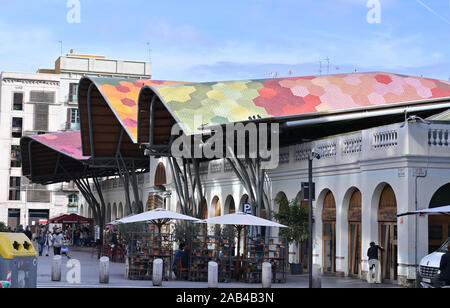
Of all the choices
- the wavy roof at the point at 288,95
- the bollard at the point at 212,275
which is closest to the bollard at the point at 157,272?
the bollard at the point at 212,275

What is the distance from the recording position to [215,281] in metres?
27.5

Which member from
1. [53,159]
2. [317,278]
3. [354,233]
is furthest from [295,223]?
[53,159]

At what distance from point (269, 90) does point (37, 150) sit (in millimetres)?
35979

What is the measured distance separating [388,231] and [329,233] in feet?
16.5

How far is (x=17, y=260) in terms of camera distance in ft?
68.0

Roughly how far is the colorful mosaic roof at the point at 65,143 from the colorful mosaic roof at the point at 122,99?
34.7ft

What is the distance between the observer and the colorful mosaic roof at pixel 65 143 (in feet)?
217

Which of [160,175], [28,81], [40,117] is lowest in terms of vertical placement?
[160,175]

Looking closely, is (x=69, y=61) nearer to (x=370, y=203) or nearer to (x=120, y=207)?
(x=120, y=207)

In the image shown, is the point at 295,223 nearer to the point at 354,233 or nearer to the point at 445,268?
the point at 354,233

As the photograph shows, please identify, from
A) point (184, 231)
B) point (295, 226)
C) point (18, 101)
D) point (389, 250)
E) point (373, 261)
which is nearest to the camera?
point (373, 261)

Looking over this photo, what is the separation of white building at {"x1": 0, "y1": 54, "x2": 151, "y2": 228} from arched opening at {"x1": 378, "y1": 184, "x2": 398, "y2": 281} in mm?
73474

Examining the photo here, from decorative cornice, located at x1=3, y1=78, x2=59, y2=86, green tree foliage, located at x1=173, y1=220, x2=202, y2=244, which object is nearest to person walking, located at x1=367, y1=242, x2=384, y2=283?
green tree foliage, located at x1=173, y1=220, x2=202, y2=244

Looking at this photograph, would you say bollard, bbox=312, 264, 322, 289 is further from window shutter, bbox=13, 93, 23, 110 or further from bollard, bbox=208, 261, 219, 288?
window shutter, bbox=13, 93, 23, 110
